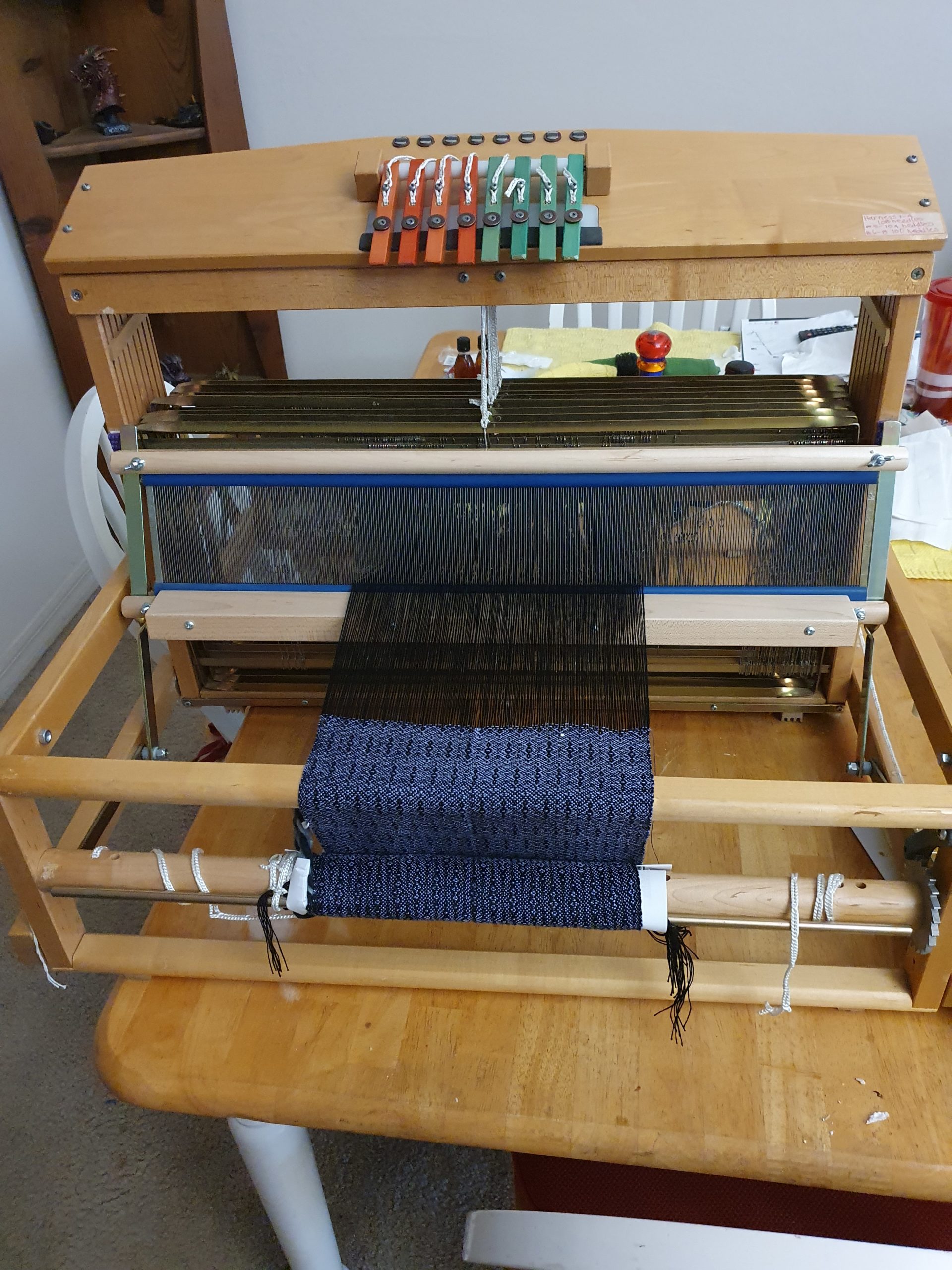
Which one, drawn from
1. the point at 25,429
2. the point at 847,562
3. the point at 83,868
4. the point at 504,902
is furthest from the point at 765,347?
the point at 25,429

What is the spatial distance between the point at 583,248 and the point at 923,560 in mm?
815

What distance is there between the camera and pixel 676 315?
2303mm

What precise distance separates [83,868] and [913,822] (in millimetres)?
735

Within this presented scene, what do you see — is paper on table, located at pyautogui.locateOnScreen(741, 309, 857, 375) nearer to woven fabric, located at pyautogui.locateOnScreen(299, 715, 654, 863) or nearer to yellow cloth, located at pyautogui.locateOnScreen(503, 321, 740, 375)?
yellow cloth, located at pyautogui.locateOnScreen(503, 321, 740, 375)

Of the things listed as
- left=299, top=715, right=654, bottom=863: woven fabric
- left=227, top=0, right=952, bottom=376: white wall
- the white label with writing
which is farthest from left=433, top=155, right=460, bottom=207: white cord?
left=227, top=0, right=952, bottom=376: white wall

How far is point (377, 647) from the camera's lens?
100cm

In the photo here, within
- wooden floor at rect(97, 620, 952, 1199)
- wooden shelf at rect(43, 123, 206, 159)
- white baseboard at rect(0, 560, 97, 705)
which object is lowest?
white baseboard at rect(0, 560, 97, 705)

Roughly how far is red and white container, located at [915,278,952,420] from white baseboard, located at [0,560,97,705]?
2.36 meters

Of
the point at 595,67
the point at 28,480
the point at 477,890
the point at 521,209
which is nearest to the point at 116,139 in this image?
the point at 28,480

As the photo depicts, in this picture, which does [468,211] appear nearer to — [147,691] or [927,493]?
[147,691]

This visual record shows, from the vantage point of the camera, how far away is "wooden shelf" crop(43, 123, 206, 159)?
2436 mm

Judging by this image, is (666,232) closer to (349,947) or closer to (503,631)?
(503,631)

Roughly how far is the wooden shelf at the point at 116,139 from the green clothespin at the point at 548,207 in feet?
6.66

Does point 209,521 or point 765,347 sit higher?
point 209,521
